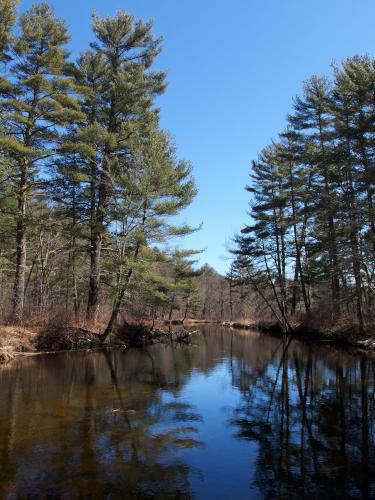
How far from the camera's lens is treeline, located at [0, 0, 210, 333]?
66.1 feet

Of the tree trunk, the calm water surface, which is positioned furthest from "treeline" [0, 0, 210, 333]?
the calm water surface

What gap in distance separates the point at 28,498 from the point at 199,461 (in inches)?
107

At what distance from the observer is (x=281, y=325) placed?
117 ft

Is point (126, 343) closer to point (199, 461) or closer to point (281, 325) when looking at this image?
point (281, 325)

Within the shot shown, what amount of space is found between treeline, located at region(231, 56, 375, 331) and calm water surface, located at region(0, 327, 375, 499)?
9.44 m

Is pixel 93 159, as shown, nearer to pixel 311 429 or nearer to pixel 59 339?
pixel 59 339

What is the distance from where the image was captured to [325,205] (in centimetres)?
2491

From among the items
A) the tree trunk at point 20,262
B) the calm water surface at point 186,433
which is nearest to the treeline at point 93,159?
the tree trunk at point 20,262

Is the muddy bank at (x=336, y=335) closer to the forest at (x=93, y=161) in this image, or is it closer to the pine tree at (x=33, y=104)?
the forest at (x=93, y=161)

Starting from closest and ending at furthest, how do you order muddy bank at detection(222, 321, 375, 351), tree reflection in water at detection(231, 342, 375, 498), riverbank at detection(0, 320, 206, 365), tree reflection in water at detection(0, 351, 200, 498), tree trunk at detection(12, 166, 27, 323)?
tree reflection in water at detection(0, 351, 200, 498), tree reflection in water at detection(231, 342, 375, 498), riverbank at detection(0, 320, 206, 365), tree trunk at detection(12, 166, 27, 323), muddy bank at detection(222, 321, 375, 351)

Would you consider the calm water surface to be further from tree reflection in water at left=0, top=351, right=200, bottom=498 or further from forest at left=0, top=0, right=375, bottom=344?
forest at left=0, top=0, right=375, bottom=344

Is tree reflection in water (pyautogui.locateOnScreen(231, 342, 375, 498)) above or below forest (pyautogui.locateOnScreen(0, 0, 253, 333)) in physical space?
below

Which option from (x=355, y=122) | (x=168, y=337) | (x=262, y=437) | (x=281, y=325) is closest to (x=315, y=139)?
(x=355, y=122)

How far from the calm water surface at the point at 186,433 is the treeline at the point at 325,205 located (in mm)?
9437
